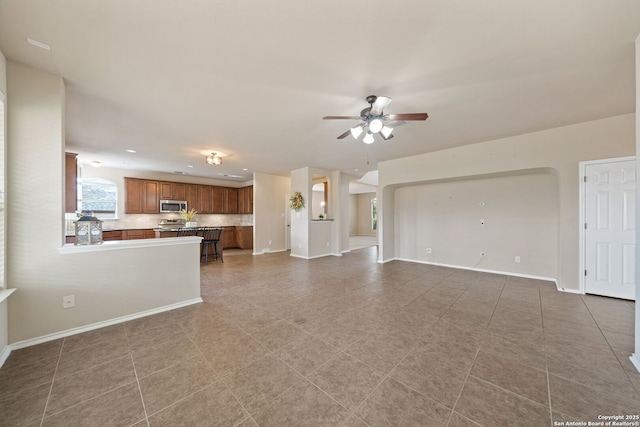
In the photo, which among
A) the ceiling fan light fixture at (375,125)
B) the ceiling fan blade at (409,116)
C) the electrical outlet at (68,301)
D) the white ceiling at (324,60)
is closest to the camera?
the white ceiling at (324,60)

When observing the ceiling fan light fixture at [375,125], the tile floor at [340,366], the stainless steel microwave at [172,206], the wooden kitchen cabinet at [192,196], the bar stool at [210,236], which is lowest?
the tile floor at [340,366]

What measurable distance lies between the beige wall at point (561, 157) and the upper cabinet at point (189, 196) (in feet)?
21.3

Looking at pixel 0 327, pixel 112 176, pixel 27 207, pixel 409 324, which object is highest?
pixel 112 176

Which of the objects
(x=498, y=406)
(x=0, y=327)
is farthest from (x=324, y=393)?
(x=0, y=327)

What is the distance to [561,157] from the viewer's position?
3.64 metres

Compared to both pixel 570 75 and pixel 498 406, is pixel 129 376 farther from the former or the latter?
pixel 570 75

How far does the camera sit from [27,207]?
2.14 meters

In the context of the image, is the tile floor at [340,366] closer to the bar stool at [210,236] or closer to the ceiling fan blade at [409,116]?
the ceiling fan blade at [409,116]

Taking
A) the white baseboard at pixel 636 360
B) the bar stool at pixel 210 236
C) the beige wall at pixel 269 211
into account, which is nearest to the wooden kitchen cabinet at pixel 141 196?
the bar stool at pixel 210 236

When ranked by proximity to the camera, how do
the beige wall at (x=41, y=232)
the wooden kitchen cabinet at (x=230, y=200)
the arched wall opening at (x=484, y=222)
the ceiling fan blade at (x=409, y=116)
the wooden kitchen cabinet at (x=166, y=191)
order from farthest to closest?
the wooden kitchen cabinet at (x=230, y=200) → the wooden kitchen cabinet at (x=166, y=191) → the arched wall opening at (x=484, y=222) → the ceiling fan blade at (x=409, y=116) → the beige wall at (x=41, y=232)

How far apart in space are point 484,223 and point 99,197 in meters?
10.1

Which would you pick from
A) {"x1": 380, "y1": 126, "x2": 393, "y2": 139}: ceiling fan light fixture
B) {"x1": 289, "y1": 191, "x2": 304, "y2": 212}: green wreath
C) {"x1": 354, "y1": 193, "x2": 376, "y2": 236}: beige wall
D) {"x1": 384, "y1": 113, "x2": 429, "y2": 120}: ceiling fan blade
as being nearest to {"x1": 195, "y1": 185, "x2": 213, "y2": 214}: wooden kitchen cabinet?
{"x1": 289, "y1": 191, "x2": 304, "y2": 212}: green wreath

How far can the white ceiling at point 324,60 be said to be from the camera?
162 cm

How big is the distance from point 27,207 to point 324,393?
10.2 feet
